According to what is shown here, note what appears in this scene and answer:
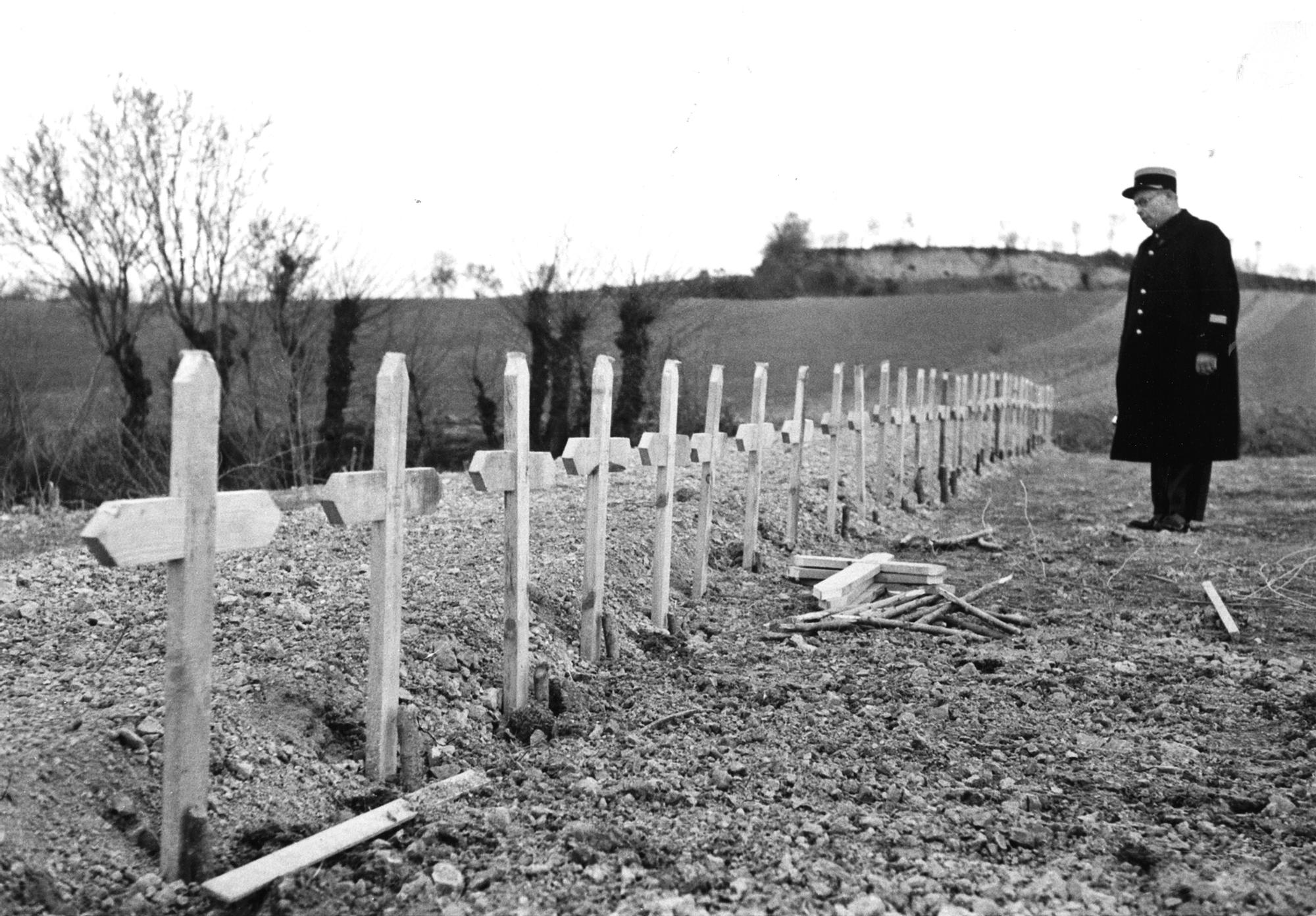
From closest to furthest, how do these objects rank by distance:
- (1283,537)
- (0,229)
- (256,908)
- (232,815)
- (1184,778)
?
(256,908)
(232,815)
(1184,778)
(1283,537)
(0,229)

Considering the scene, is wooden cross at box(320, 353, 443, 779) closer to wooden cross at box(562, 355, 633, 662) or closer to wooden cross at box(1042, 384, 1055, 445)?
wooden cross at box(562, 355, 633, 662)

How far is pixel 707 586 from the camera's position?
7746 mm

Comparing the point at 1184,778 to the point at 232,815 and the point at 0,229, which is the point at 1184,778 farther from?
the point at 0,229

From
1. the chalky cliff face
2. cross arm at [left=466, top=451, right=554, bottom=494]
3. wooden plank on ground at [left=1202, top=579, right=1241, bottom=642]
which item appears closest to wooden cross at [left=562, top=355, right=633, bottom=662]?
→ cross arm at [left=466, top=451, right=554, bottom=494]

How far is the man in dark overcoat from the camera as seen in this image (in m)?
9.88

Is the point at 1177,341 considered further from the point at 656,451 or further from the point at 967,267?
the point at 967,267

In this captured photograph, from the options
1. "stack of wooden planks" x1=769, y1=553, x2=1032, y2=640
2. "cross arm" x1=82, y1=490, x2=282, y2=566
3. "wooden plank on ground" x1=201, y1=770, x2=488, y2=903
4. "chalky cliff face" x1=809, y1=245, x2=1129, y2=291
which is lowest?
"wooden plank on ground" x1=201, y1=770, x2=488, y2=903

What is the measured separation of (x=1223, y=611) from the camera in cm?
678

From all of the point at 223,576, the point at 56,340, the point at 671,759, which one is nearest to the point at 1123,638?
the point at 671,759

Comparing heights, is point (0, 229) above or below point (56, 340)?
above

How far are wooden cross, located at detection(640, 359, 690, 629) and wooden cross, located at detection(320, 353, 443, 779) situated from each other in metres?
2.62

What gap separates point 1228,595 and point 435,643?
518cm

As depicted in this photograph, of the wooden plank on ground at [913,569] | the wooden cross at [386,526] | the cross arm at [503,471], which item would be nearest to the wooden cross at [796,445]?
the wooden plank on ground at [913,569]

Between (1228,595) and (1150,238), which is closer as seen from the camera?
(1228,595)
